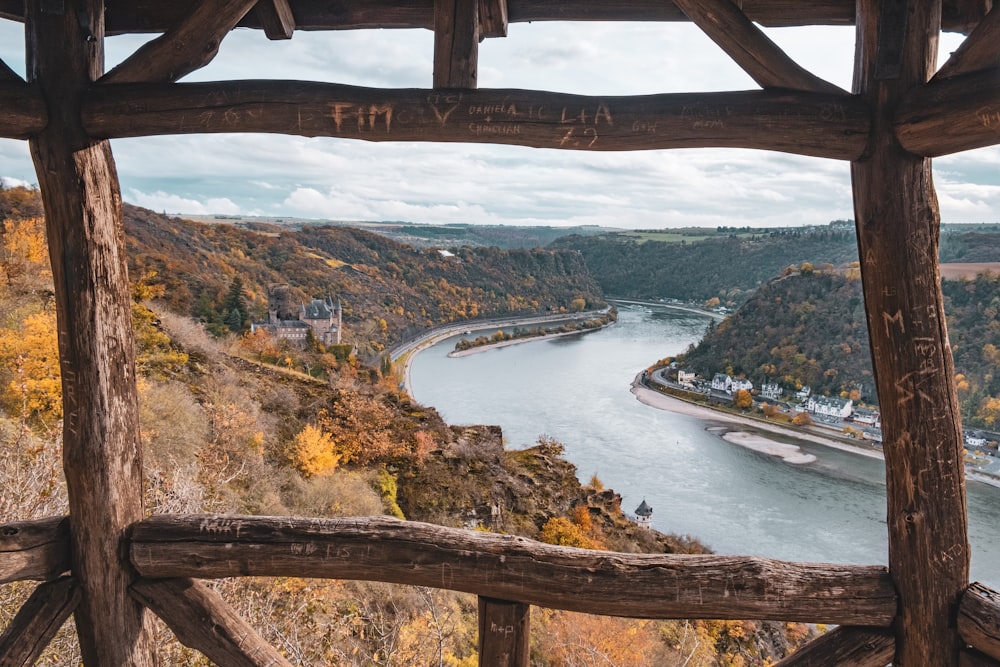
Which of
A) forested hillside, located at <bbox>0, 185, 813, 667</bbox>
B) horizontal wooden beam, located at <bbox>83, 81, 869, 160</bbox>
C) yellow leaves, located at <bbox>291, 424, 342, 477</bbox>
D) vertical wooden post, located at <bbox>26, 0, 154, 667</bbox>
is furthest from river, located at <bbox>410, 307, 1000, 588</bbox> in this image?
vertical wooden post, located at <bbox>26, 0, 154, 667</bbox>

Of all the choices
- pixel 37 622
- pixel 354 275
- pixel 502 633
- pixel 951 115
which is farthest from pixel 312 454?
pixel 354 275

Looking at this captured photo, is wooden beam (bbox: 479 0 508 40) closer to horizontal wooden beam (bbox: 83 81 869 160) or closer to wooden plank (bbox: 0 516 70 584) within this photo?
horizontal wooden beam (bbox: 83 81 869 160)

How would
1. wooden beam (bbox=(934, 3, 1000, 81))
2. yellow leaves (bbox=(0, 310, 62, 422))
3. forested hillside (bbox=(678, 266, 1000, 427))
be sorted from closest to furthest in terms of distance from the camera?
wooden beam (bbox=(934, 3, 1000, 81)) < yellow leaves (bbox=(0, 310, 62, 422)) < forested hillside (bbox=(678, 266, 1000, 427))

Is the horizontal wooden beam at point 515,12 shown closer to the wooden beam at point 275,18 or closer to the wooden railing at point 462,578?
the wooden beam at point 275,18

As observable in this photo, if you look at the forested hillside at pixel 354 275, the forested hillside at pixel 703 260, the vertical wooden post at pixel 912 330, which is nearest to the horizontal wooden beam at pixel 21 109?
the vertical wooden post at pixel 912 330

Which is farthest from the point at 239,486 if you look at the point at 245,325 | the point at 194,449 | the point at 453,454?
the point at 245,325

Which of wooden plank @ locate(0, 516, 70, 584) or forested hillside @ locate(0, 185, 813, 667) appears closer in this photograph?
wooden plank @ locate(0, 516, 70, 584)
